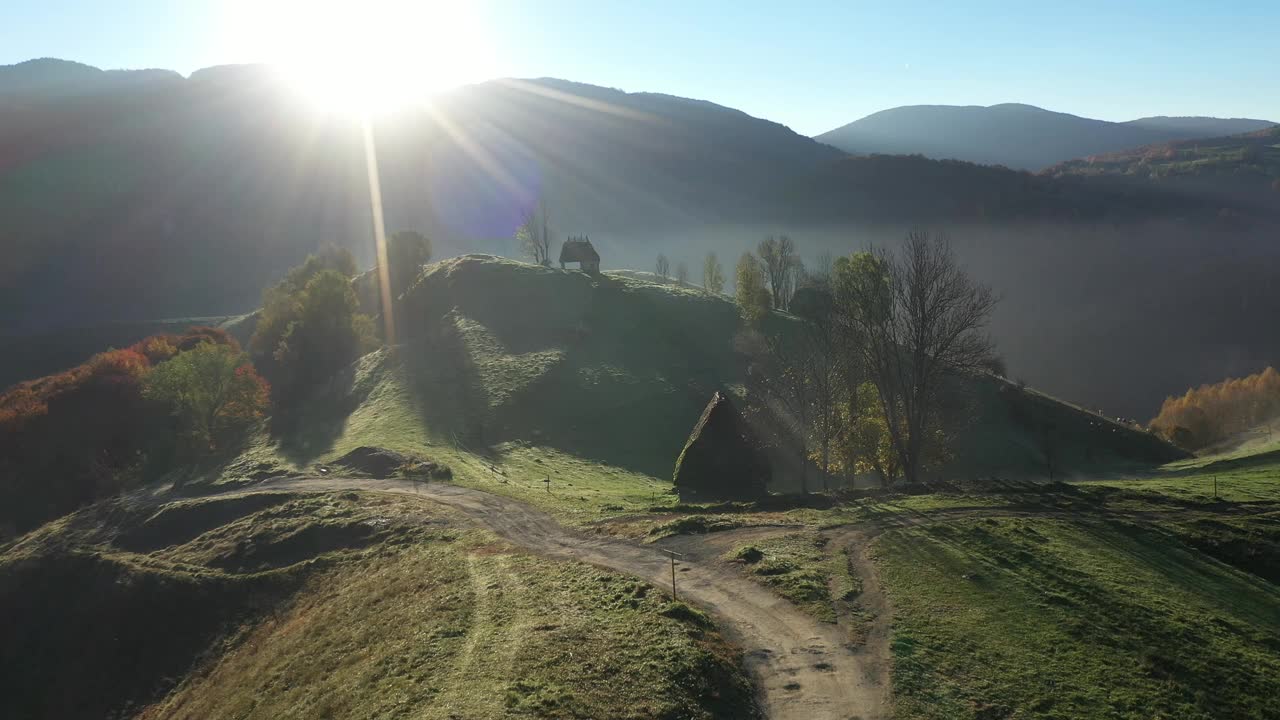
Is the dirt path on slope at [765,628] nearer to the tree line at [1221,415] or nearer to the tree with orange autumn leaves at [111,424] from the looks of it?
the tree with orange autumn leaves at [111,424]

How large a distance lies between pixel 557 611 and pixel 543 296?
81900 mm

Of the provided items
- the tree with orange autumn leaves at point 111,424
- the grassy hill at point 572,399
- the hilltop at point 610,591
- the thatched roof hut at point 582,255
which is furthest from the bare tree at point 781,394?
the tree with orange autumn leaves at point 111,424

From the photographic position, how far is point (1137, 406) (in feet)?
590

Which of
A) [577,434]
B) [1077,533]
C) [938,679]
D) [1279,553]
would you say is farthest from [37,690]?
[1279,553]

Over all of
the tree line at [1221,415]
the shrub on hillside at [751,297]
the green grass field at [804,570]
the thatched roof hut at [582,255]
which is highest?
the thatched roof hut at [582,255]

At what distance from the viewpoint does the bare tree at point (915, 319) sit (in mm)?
46562

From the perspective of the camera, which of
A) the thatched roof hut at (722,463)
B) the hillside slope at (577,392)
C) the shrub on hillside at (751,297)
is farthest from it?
the shrub on hillside at (751,297)

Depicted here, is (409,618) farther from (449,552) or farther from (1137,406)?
(1137,406)

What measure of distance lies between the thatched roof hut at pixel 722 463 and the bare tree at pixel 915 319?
11127 mm

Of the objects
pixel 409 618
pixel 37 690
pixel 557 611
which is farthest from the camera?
pixel 37 690

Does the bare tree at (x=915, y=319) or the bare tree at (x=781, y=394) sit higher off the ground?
the bare tree at (x=915, y=319)

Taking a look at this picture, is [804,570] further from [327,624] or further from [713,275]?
[713,275]

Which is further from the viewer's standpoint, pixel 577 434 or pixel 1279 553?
pixel 577 434

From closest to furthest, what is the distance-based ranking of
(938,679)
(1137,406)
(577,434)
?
(938,679)
(577,434)
(1137,406)
